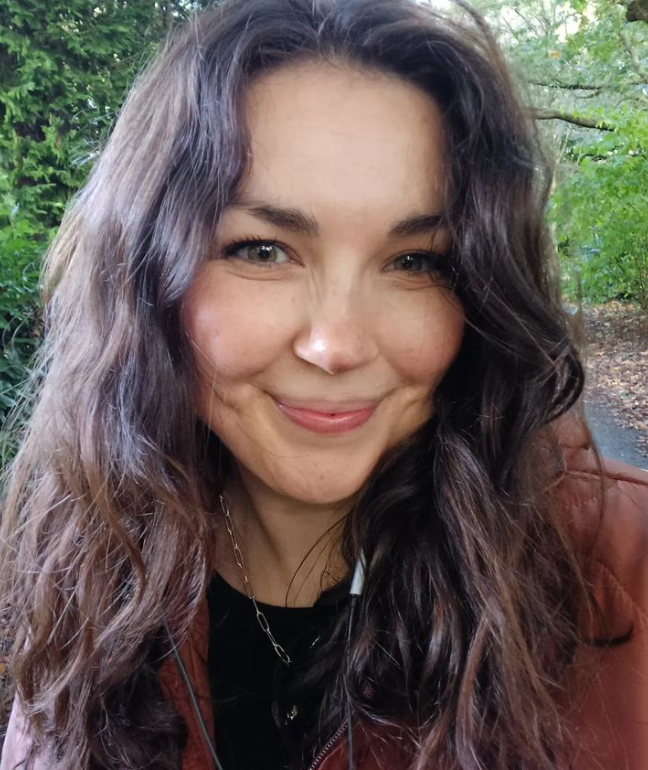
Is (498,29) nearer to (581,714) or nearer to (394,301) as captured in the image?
(394,301)

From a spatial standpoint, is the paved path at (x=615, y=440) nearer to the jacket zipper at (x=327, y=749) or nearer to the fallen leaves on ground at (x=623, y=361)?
the fallen leaves on ground at (x=623, y=361)

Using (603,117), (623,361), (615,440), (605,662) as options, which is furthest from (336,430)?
(623,361)

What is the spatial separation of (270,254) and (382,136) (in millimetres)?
263

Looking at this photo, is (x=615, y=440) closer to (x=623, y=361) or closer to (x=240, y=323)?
(x=623, y=361)

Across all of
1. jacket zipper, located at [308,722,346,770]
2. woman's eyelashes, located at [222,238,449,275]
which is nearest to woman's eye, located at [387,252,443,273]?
woman's eyelashes, located at [222,238,449,275]

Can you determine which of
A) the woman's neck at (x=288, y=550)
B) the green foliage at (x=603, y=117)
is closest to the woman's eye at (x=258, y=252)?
the woman's neck at (x=288, y=550)

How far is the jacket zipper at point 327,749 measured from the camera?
110 centimetres

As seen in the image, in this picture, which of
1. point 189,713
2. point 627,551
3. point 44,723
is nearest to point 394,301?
point 627,551

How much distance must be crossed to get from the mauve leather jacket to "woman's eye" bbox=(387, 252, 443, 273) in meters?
0.48

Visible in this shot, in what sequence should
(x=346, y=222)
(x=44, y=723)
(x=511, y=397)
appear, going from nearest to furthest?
(x=346, y=222)
(x=511, y=397)
(x=44, y=723)

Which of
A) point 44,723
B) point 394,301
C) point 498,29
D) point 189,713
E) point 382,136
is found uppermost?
point 498,29

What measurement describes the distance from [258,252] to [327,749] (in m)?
0.88

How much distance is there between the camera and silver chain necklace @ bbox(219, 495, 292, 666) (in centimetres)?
134

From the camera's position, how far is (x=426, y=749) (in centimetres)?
105
